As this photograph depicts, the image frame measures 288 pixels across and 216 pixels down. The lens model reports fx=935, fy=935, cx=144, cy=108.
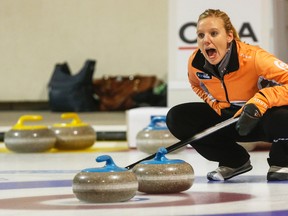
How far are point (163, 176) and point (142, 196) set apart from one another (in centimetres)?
11

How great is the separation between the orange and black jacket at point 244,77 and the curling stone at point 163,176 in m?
0.53

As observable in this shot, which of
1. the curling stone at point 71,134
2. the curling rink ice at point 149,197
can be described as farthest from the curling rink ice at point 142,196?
the curling stone at point 71,134

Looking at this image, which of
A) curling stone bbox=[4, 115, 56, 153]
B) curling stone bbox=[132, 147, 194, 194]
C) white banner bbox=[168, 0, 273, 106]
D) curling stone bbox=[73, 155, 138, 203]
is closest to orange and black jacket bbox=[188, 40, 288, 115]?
curling stone bbox=[132, 147, 194, 194]

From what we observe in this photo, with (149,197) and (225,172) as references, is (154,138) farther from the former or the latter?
(149,197)

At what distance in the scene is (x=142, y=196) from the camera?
12.0ft

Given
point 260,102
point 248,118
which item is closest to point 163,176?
point 248,118

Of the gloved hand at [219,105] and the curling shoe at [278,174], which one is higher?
the gloved hand at [219,105]

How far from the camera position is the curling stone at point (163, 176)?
3.64 m

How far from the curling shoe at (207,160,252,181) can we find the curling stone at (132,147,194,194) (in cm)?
55

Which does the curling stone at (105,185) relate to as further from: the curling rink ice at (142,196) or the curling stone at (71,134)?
the curling stone at (71,134)

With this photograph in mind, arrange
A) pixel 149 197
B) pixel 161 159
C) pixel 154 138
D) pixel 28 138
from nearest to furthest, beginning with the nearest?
pixel 149 197, pixel 161 159, pixel 154 138, pixel 28 138

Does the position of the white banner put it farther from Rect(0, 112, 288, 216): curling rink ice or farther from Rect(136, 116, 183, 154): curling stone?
Rect(0, 112, 288, 216): curling rink ice

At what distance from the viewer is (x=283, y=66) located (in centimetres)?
397

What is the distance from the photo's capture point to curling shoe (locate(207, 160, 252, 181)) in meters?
4.25
